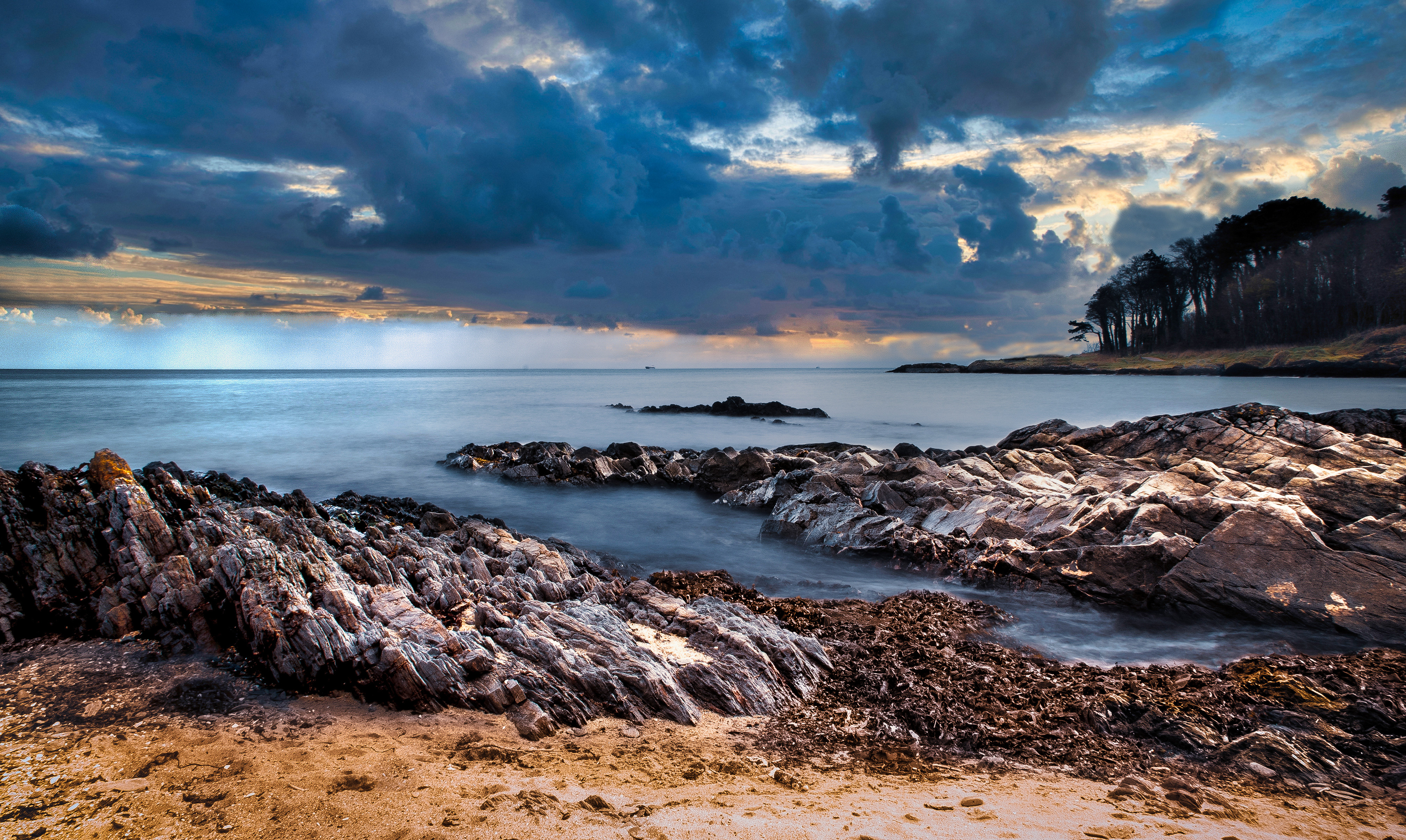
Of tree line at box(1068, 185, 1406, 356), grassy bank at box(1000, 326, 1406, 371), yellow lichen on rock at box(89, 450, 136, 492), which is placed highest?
tree line at box(1068, 185, 1406, 356)

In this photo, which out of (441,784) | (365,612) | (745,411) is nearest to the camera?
(441,784)

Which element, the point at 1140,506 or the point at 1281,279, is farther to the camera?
the point at 1281,279

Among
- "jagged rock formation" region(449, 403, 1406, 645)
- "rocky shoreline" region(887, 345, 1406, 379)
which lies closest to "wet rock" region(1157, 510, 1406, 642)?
"jagged rock formation" region(449, 403, 1406, 645)

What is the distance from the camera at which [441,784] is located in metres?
4.52

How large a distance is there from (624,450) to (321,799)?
2096 centimetres

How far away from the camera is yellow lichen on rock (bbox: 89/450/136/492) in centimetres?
827

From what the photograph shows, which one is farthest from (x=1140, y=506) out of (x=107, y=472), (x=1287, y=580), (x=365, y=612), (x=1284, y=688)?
(x=107, y=472)

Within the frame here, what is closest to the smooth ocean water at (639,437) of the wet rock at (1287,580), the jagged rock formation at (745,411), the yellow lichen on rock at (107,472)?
the wet rock at (1287,580)

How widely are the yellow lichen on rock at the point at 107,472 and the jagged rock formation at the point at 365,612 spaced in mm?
29

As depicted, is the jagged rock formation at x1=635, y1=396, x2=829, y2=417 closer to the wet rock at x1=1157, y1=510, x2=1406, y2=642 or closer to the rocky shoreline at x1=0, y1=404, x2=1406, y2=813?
the rocky shoreline at x1=0, y1=404, x2=1406, y2=813

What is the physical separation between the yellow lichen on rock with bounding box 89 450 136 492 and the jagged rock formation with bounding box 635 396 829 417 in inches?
1543

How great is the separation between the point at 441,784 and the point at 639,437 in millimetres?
32074

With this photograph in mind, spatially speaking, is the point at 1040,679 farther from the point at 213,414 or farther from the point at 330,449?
the point at 213,414

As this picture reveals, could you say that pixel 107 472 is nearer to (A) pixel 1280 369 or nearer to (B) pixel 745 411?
(B) pixel 745 411
